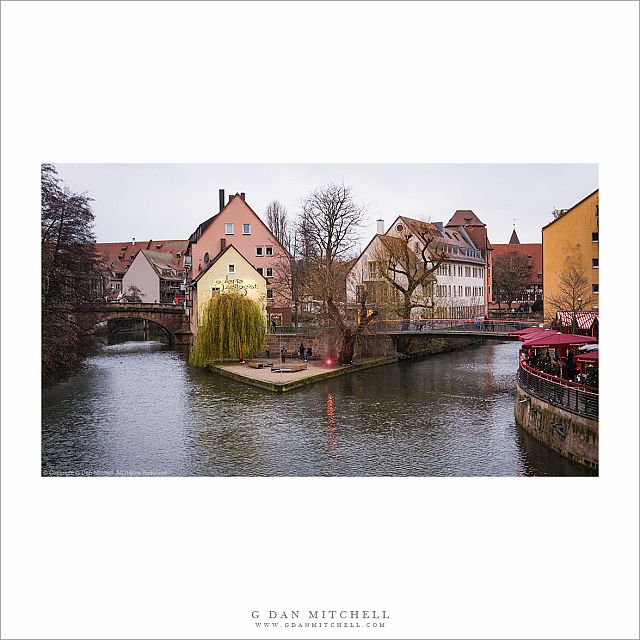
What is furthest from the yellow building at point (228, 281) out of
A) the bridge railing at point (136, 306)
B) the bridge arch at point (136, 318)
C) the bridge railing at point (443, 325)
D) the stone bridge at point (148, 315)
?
the bridge railing at point (443, 325)

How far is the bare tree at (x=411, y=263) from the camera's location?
375 inches

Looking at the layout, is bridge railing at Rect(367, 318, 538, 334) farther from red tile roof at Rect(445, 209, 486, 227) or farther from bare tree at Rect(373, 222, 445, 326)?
red tile roof at Rect(445, 209, 486, 227)

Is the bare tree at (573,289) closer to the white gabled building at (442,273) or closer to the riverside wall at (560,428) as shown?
the riverside wall at (560,428)

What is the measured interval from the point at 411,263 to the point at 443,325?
128cm

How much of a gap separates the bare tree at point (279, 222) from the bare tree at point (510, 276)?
2900 mm

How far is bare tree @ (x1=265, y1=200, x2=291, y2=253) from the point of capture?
8.63 m

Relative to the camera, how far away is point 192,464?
720cm

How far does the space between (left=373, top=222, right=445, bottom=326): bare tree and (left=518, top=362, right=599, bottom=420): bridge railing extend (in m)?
2.17

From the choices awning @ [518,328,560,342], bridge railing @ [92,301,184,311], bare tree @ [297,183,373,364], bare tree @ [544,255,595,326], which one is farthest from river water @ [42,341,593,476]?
bare tree @ [297,183,373,364]

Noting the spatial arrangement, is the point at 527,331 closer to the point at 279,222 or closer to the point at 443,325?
the point at 443,325

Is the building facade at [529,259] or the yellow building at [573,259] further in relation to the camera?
the building facade at [529,259]
